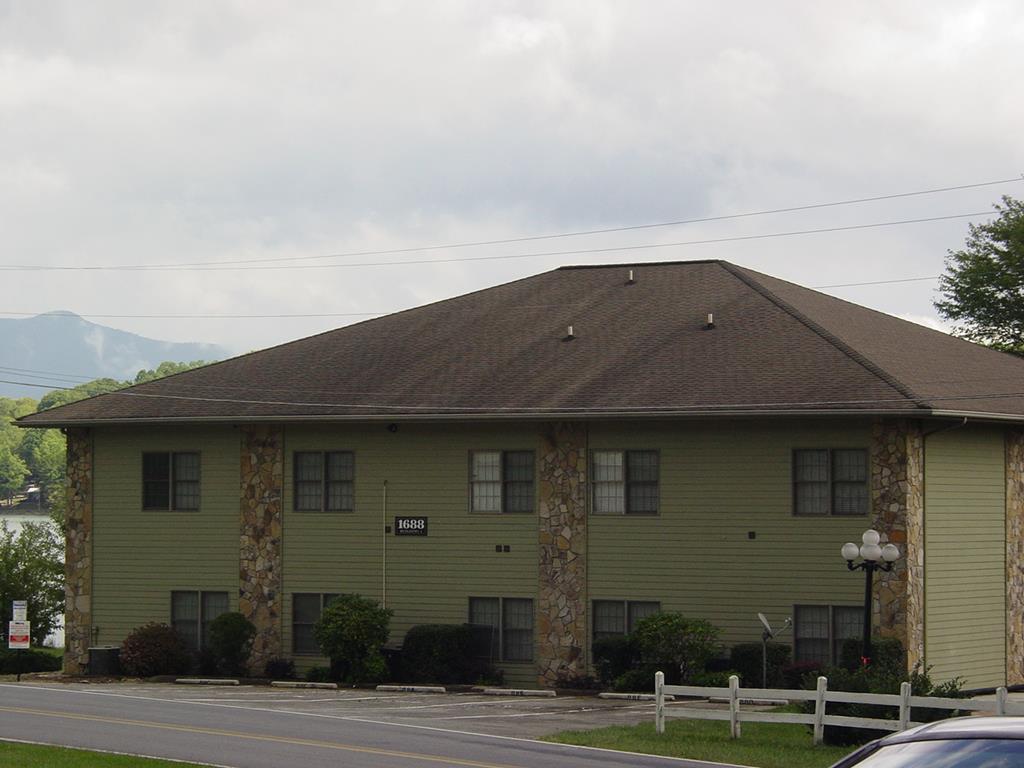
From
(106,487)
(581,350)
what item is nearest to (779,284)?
(581,350)

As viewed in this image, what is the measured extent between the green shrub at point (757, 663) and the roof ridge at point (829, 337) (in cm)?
600

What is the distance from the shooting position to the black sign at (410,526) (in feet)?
122

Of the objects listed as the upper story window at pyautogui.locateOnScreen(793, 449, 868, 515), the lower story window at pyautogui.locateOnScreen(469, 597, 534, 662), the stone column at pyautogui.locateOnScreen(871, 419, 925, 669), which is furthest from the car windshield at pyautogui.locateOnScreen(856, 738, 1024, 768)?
the lower story window at pyautogui.locateOnScreen(469, 597, 534, 662)

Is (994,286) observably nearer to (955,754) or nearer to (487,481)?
(487,481)

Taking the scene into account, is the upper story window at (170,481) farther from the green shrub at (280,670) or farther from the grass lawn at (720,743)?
the grass lawn at (720,743)

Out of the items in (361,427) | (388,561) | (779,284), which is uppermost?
(779,284)

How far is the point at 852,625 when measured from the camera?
33.0 metres

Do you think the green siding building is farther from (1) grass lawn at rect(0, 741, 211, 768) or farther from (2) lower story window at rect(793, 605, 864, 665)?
(1) grass lawn at rect(0, 741, 211, 768)

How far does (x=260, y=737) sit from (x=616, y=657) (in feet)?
39.2

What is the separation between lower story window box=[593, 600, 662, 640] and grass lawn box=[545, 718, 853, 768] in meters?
8.58

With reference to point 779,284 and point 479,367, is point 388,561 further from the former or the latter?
point 779,284

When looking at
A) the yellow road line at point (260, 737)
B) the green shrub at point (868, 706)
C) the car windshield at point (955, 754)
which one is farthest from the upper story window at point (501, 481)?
the car windshield at point (955, 754)

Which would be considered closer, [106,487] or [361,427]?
[361,427]

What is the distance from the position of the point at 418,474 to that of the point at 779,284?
1165cm
